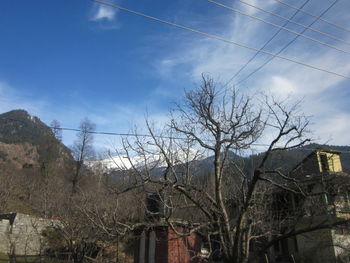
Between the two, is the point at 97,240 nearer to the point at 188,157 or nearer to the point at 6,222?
the point at 188,157

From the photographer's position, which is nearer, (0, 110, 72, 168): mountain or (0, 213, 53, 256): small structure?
(0, 213, 53, 256): small structure

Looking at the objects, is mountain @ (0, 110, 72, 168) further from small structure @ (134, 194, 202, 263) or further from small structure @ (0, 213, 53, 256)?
small structure @ (134, 194, 202, 263)

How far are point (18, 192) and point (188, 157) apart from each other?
35.6 meters

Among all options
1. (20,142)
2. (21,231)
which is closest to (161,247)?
(21,231)

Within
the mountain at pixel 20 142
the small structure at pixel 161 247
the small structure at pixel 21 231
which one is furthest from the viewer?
the mountain at pixel 20 142

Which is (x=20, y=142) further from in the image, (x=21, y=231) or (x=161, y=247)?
(x=161, y=247)

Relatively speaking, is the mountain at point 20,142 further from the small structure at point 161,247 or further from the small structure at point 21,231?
the small structure at point 161,247

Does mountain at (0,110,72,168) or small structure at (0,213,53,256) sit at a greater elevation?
mountain at (0,110,72,168)

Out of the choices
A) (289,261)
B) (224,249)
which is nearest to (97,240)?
(224,249)

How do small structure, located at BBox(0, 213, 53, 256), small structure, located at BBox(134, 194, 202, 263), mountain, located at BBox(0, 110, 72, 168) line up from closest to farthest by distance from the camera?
small structure, located at BBox(134, 194, 202, 263) → small structure, located at BBox(0, 213, 53, 256) → mountain, located at BBox(0, 110, 72, 168)

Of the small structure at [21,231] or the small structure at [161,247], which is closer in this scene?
the small structure at [161,247]

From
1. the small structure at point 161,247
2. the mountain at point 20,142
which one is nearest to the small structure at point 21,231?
the small structure at point 161,247

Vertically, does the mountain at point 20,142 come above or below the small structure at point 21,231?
above

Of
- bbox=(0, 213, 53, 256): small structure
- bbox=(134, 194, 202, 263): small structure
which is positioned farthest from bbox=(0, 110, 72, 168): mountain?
bbox=(134, 194, 202, 263): small structure
